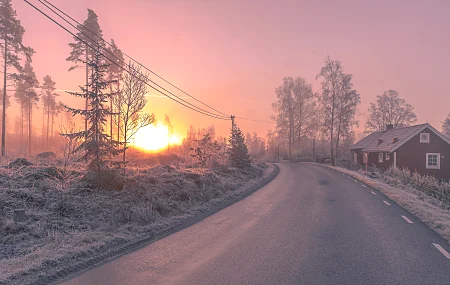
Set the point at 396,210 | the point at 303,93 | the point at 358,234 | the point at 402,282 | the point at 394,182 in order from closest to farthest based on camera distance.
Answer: the point at 402,282, the point at 358,234, the point at 396,210, the point at 394,182, the point at 303,93

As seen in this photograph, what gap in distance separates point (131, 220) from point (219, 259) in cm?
387

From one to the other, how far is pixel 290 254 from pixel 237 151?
67.1 feet

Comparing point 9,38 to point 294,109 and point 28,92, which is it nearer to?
point 28,92

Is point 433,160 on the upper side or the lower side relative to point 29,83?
lower

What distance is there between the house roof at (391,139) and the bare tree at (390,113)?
11979mm

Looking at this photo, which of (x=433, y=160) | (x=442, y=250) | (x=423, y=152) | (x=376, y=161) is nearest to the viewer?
(x=442, y=250)

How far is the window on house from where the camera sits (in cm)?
3616

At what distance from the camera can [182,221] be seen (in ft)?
31.2

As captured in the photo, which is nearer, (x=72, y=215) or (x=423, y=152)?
(x=72, y=215)

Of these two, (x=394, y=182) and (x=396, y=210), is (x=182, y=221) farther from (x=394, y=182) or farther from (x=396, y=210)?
(x=394, y=182)

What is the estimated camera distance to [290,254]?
6234 mm

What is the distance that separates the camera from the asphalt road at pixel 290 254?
5062 mm

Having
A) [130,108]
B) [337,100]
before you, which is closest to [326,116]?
[337,100]

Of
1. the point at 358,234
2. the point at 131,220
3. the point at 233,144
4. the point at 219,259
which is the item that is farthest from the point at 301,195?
the point at 233,144
